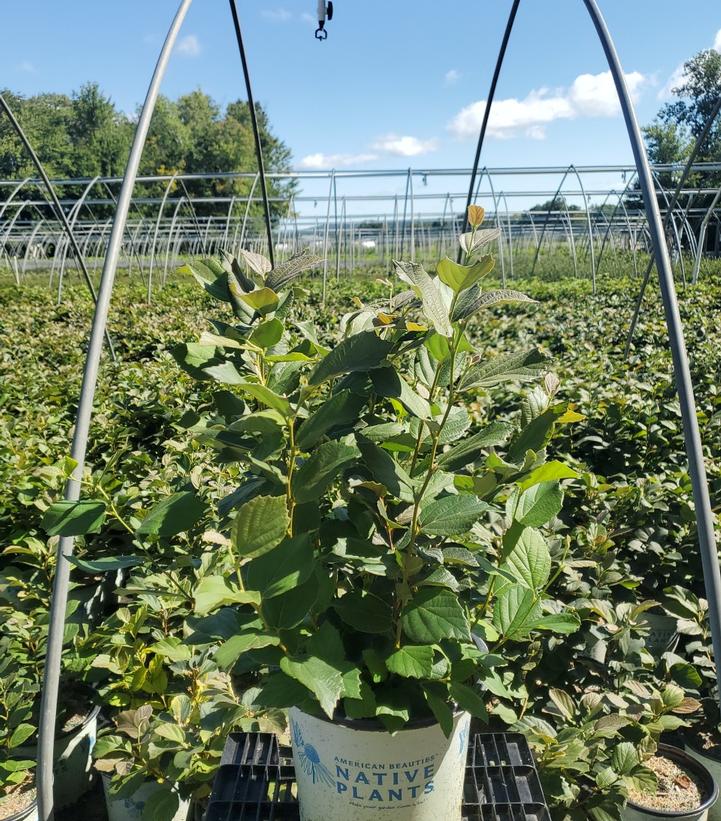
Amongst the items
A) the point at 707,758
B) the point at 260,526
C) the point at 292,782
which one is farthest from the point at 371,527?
the point at 707,758

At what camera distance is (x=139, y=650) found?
1586mm

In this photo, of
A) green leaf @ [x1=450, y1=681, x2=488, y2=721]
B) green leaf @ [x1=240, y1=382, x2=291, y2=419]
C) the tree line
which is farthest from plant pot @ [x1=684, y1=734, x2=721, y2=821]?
the tree line

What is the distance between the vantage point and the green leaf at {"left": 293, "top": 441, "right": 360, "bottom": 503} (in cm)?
79

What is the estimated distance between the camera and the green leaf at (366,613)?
88cm

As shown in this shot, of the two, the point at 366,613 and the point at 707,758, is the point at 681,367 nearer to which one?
the point at 366,613

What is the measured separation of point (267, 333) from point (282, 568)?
0.99ft

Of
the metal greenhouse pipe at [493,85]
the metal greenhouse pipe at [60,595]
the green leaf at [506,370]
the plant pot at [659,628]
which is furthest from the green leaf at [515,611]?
the metal greenhouse pipe at [493,85]

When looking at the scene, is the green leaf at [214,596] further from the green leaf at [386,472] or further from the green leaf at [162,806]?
the green leaf at [162,806]

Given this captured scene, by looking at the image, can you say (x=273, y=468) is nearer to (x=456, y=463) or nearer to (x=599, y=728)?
(x=456, y=463)

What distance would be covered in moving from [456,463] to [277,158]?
161 ft

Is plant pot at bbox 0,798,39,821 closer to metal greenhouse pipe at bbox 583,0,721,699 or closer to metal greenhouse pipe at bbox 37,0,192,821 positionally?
metal greenhouse pipe at bbox 37,0,192,821

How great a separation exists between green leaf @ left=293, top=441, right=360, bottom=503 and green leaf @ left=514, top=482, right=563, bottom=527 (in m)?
0.28

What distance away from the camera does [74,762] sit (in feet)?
5.69

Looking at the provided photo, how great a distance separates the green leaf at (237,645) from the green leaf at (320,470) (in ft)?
0.55
